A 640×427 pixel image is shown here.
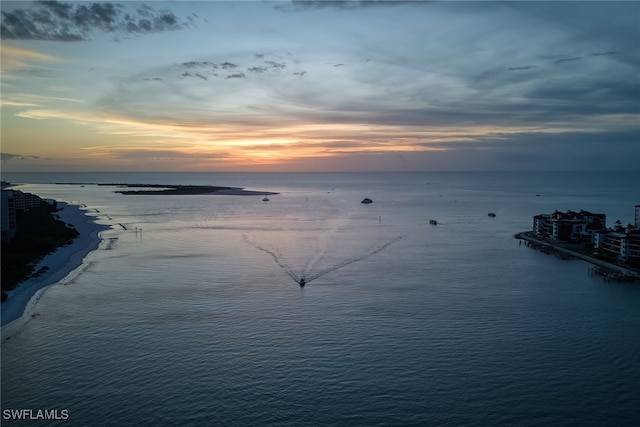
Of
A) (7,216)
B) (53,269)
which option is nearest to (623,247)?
(53,269)

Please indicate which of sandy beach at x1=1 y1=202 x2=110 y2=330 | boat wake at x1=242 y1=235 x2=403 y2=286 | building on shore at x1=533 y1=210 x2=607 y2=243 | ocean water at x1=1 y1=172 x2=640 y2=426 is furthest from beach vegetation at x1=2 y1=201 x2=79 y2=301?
building on shore at x1=533 y1=210 x2=607 y2=243

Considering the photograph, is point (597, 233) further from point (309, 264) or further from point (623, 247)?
point (309, 264)

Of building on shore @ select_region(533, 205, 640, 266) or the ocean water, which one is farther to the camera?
building on shore @ select_region(533, 205, 640, 266)

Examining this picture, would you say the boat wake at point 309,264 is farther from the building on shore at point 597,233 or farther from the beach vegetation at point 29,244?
the beach vegetation at point 29,244

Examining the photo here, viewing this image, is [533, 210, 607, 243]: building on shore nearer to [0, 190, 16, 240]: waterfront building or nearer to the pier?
the pier

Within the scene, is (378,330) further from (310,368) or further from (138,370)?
(138,370)

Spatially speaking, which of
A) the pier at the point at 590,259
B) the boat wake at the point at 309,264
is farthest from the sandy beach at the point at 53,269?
the pier at the point at 590,259

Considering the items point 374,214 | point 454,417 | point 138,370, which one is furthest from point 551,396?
point 374,214
